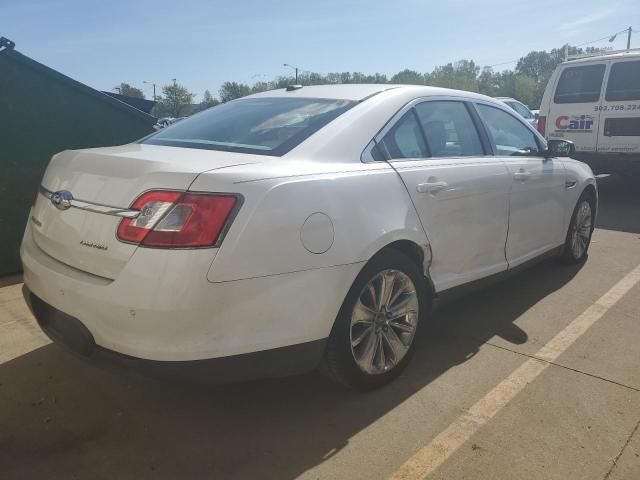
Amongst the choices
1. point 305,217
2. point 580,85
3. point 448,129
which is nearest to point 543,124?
point 580,85

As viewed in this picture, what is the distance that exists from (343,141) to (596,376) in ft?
6.41

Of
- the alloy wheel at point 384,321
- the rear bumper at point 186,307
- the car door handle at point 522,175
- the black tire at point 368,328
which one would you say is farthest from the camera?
the car door handle at point 522,175

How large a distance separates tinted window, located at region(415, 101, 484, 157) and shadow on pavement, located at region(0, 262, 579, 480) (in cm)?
126

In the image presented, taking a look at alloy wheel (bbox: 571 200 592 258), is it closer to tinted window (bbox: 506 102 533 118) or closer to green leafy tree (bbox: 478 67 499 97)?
tinted window (bbox: 506 102 533 118)

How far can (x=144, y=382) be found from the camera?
2.95 meters

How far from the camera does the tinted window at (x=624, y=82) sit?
8.02 meters

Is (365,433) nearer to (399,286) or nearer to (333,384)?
(333,384)

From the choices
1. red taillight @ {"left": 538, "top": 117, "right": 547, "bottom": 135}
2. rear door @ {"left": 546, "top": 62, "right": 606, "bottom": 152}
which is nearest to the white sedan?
rear door @ {"left": 546, "top": 62, "right": 606, "bottom": 152}

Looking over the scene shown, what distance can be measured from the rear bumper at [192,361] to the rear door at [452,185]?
104 cm

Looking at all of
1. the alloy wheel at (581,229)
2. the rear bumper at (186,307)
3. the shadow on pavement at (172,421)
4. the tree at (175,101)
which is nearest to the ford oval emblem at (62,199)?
the rear bumper at (186,307)

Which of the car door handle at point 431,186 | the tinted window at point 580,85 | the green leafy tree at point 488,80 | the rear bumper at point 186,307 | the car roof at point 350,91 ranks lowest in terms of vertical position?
the rear bumper at point 186,307

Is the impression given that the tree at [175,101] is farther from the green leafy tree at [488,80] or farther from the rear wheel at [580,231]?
the rear wheel at [580,231]

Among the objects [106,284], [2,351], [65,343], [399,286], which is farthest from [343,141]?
[2,351]

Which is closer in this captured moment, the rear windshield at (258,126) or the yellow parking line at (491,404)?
the yellow parking line at (491,404)
